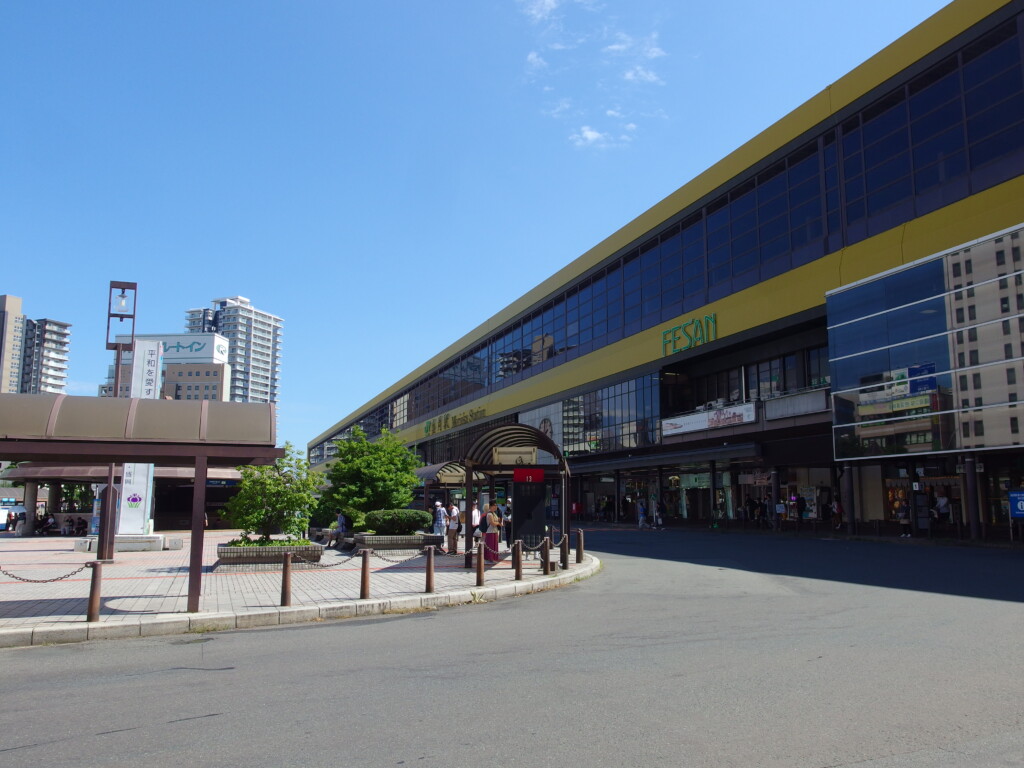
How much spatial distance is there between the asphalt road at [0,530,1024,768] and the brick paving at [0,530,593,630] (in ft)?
5.64

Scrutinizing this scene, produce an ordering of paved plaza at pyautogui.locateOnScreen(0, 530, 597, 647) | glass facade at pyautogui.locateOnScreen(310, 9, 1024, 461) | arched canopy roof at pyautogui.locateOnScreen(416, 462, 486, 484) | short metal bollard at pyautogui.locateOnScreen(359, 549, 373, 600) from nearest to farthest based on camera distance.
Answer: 1. paved plaza at pyautogui.locateOnScreen(0, 530, 597, 647)
2. short metal bollard at pyautogui.locateOnScreen(359, 549, 373, 600)
3. glass facade at pyautogui.locateOnScreen(310, 9, 1024, 461)
4. arched canopy roof at pyautogui.locateOnScreen(416, 462, 486, 484)

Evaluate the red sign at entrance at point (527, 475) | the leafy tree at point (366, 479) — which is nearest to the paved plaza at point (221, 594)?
the red sign at entrance at point (527, 475)

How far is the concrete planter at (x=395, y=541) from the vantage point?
Answer: 23500mm

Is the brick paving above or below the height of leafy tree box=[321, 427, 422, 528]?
below

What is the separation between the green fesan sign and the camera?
40.0m

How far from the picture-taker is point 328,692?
6902mm

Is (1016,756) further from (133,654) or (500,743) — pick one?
(133,654)

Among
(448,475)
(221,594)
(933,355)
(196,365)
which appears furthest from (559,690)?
(196,365)

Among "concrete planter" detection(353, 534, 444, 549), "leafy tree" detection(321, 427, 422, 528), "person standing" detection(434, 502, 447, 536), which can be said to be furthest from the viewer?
"person standing" detection(434, 502, 447, 536)

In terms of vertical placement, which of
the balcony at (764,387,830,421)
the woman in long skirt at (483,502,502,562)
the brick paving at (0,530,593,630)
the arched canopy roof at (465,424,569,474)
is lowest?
the brick paving at (0,530,593,630)

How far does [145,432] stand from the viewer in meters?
11.8

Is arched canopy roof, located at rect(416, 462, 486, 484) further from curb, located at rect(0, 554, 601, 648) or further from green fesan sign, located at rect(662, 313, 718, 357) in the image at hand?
green fesan sign, located at rect(662, 313, 718, 357)

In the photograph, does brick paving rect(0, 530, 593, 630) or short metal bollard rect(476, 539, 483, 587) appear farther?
short metal bollard rect(476, 539, 483, 587)

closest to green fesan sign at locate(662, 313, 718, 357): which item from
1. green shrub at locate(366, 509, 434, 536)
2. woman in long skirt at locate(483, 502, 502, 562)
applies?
green shrub at locate(366, 509, 434, 536)
